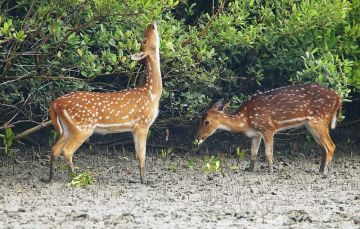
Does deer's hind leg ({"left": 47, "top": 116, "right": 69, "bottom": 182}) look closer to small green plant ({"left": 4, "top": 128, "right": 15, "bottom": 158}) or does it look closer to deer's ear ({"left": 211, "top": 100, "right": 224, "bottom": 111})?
small green plant ({"left": 4, "top": 128, "right": 15, "bottom": 158})

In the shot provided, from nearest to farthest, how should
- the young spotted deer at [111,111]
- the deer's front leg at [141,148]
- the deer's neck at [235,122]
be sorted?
the young spotted deer at [111,111], the deer's front leg at [141,148], the deer's neck at [235,122]

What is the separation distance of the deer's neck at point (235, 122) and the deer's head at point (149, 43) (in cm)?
170

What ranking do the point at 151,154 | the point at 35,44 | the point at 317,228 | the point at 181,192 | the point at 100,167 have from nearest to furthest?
the point at 317,228 < the point at 181,192 < the point at 35,44 < the point at 100,167 < the point at 151,154

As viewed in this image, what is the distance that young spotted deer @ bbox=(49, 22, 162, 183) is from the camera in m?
10.1

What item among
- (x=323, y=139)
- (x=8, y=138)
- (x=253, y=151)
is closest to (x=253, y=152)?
(x=253, y=151)

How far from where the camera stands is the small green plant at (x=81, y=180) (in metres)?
9.95

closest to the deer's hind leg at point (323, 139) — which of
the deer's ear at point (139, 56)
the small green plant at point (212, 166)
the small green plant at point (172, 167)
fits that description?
the small green plant at point (212, 166)

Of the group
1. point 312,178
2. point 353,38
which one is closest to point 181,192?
point 312,178

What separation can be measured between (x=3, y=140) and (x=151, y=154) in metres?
1.98

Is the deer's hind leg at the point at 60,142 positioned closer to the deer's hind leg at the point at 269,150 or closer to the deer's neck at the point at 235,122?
the deer's neck at the point at 235,122

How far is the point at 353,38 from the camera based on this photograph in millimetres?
12031

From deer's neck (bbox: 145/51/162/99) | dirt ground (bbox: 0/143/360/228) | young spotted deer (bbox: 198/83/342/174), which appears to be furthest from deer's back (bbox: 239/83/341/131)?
deer's neck (bbox: 145/51/162/99)

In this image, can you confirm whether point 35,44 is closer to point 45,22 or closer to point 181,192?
point 45,22

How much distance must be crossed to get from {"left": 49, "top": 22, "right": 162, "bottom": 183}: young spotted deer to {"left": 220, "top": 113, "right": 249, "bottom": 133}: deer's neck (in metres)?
1.37
